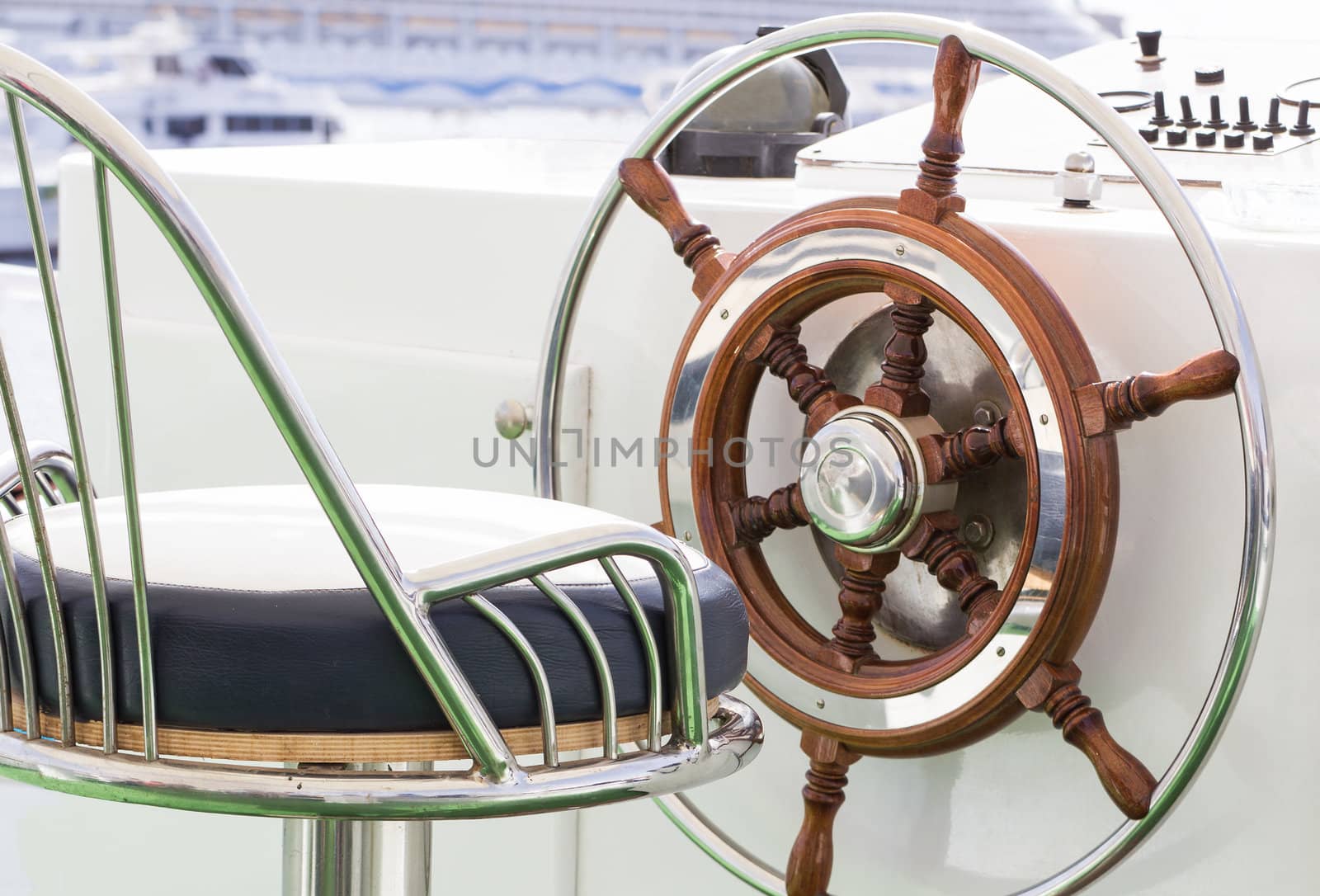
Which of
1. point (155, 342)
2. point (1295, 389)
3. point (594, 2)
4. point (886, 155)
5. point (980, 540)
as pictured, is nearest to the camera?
point (1295, 389)

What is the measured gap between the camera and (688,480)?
3.86ft

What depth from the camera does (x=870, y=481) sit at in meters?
1.01

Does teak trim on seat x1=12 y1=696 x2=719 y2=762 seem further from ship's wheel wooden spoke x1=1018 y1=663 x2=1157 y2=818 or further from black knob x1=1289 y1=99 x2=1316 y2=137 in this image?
black knob x1=1289 y1=99 x2=1316 y2=137

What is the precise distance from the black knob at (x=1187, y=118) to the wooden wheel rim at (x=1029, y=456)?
0.41 metres

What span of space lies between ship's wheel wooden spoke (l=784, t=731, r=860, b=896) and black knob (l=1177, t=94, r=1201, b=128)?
662 mm

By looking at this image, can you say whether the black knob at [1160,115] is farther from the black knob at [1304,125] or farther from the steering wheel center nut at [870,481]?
the steering wheel center nut at [870,481]

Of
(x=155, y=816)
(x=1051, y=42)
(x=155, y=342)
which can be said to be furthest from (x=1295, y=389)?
(x=1051, y=42)

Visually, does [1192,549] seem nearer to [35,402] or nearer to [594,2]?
[35,402]

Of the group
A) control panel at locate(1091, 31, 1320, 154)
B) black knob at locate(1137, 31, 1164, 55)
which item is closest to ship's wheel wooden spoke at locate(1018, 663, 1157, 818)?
control panel at locate(1091, 31, 1320, 154)

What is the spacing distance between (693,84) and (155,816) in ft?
3.52

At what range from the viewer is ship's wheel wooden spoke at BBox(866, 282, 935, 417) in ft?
3.38

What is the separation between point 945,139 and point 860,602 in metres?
0.35

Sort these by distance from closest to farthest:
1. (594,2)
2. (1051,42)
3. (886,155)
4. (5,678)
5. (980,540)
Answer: (5,678) → (980,540) → (886,155) → (1051,42) → (594,2)

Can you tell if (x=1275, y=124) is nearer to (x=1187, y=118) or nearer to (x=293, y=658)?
(x=1187, y=118)
